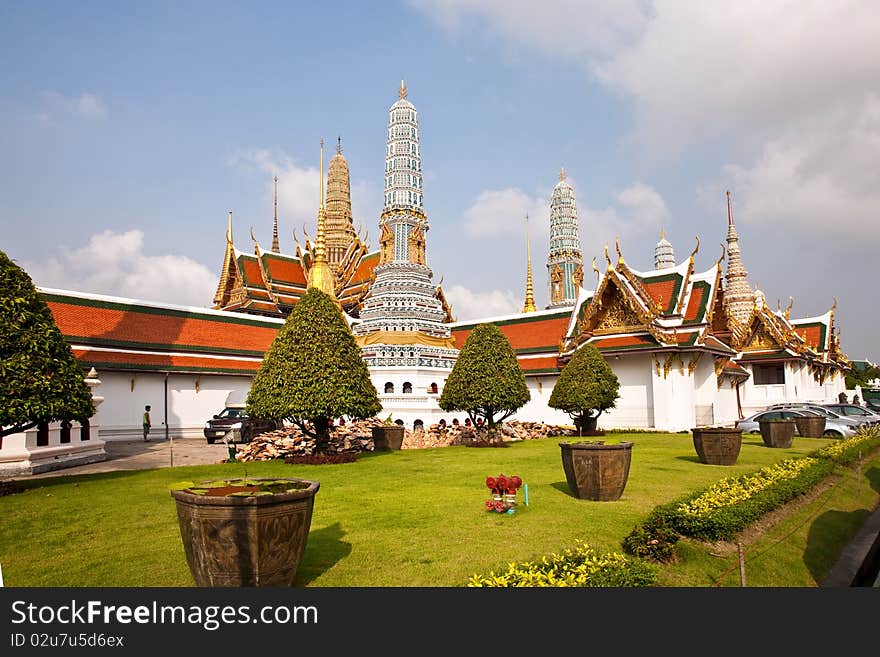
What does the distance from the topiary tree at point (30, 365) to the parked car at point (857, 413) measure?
25.2 meters

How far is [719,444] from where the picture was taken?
13250 millimetres

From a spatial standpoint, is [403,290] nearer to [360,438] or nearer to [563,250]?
[360,438]

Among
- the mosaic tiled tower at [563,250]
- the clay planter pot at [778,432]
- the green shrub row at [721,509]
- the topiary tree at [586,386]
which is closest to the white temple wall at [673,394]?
the topiary tree at [586,386]

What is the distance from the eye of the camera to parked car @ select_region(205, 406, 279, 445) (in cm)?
1889

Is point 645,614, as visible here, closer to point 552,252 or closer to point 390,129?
point 390,129

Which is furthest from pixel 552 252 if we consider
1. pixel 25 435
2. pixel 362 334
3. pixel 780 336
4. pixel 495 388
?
pixel 25 435

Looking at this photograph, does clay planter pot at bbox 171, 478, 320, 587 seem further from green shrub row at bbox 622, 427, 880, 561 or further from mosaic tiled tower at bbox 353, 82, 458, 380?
mosaic tiled tower at bbox 353, 82, 458, 380

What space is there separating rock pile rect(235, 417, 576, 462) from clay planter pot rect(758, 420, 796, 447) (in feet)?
26.7

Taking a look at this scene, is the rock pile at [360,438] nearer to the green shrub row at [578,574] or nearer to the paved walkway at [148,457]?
the paved walkway at [148,457]

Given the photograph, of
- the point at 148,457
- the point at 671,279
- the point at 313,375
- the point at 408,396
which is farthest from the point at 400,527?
the point at 671,279

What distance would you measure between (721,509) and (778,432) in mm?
10556

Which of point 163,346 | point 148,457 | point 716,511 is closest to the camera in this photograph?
point 716,511

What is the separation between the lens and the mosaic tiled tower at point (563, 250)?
5350cm

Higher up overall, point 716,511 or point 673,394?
point 673,394
